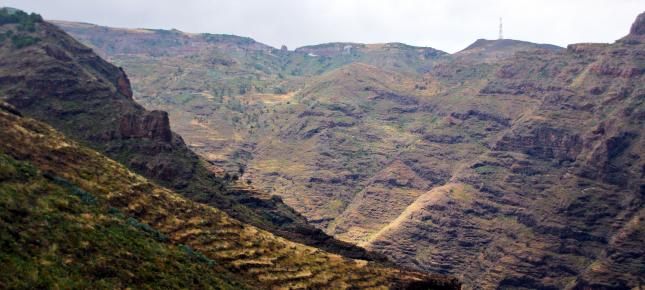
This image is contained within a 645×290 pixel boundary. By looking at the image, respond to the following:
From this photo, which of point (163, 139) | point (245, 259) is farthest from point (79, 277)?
point (163, 139)

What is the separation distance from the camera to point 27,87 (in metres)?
150

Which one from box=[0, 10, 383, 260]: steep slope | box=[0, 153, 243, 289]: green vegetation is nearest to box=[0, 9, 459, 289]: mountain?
box=[0, 153, 243, 289]: green vegetation

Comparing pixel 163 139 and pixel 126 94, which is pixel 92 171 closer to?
pixel 163 139

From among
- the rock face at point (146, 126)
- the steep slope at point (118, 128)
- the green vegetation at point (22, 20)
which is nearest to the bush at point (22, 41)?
the steep slope at point (118, 128)

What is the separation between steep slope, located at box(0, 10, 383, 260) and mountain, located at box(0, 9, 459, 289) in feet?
0.99

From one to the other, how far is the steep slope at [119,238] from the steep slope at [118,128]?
19964mm

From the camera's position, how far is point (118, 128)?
145125mm

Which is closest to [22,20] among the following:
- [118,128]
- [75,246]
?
[118,128]

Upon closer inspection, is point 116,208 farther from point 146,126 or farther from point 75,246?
point 146,126

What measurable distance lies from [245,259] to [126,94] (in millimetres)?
102747

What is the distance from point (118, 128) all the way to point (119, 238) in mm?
73221

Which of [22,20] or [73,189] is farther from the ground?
[22,20]

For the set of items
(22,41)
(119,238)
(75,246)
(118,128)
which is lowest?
(119,238)

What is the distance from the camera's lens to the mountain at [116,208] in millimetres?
67812
